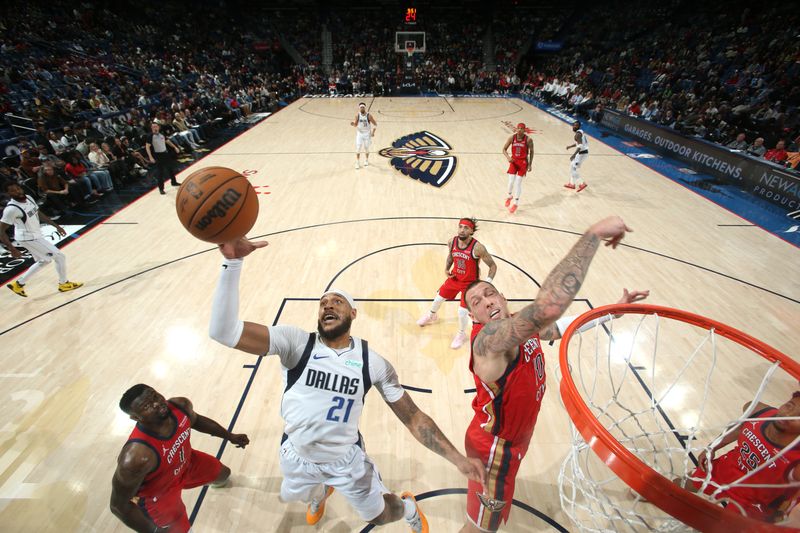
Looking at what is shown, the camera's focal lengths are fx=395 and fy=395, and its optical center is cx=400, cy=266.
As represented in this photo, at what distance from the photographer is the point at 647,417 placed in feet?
13.7

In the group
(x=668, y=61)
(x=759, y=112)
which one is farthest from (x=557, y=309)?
(x=668, y=61)

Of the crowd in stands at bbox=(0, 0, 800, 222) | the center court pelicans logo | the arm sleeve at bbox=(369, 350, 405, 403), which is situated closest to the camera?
the arm sleeve at bbox=(369, 350, 405, 403)

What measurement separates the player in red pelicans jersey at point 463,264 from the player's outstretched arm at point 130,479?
322 centimetres

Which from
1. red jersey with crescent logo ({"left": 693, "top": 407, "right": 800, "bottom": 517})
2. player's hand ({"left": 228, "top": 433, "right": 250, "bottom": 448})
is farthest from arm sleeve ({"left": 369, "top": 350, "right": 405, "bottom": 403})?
red jersey with crescent logo ({"left": 693, "top": 407, "right": 800, "bottom": 517})

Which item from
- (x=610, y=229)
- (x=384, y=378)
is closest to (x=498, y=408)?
(x=384, y=378)

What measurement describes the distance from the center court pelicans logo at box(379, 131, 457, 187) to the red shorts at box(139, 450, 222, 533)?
852cm

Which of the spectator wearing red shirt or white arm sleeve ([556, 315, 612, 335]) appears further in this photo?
the spectator wearing red shirt

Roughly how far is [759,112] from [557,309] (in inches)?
647

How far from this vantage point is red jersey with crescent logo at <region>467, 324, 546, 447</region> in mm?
2508

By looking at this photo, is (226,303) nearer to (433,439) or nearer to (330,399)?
(330,399)

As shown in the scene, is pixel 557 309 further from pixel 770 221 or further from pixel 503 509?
pixel 770 221

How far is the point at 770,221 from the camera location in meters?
8.68

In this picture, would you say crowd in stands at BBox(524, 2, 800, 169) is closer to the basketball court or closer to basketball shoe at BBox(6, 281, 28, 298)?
the basketball court

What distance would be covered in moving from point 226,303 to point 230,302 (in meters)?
0.02
